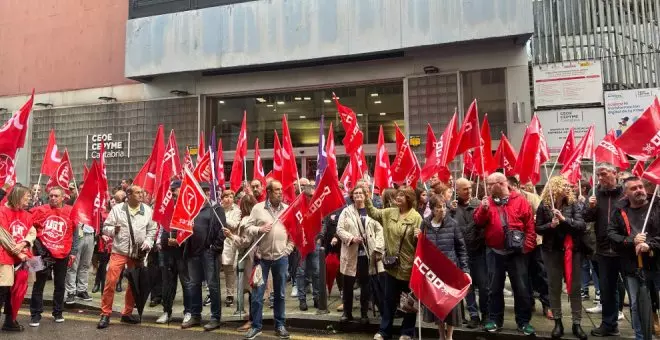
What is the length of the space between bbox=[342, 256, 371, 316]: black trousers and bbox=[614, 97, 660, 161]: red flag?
3513 millimetres

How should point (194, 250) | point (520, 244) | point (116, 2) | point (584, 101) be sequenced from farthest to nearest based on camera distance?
1. point (116, 2)
2. point (584, 101)
3. point (194, 250)
4. point (520, 244)

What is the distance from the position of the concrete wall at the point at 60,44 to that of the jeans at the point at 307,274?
12261 mm

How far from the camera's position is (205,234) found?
704 cm

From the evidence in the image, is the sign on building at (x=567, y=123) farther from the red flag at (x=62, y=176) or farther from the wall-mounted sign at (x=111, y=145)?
the wall-mounted sign at (x=111, y=145)

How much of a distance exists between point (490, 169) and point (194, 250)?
18.0 feet

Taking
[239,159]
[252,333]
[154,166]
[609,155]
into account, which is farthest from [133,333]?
[609,155]

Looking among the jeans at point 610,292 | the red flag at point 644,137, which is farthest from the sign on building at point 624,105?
the jeans at point 610,292

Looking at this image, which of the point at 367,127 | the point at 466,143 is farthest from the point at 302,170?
the point at 466,143

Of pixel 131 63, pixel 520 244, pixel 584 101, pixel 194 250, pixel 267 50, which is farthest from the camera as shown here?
pixel 131 63

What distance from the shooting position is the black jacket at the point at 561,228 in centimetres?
590

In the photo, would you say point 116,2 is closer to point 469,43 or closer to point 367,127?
point 367,127

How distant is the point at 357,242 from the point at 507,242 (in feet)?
6.10

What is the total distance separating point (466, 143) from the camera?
747 centimetres

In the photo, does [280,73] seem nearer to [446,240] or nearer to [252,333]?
[252,333]
